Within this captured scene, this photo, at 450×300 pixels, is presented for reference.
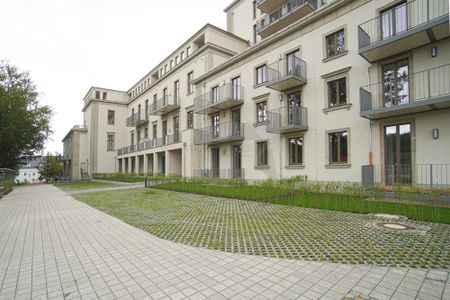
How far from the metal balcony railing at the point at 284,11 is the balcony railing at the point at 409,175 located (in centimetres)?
1252

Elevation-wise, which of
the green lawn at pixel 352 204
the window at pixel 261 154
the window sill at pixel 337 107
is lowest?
the green lawn at pixel 352 204

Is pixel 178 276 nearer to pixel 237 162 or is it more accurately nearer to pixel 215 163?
pixel 237 162

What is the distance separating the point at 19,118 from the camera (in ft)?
73.4

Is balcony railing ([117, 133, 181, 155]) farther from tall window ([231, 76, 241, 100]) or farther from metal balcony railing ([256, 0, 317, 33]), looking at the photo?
metal balcony railing ([256, 0, 317, 33])

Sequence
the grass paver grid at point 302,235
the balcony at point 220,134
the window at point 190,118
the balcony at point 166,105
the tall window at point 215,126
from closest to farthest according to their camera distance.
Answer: the grass paver grid at point 302,235
the balcony at point 220,134
the tall window at point 215,126
the window at point 190,118
the balcony at point 166,105

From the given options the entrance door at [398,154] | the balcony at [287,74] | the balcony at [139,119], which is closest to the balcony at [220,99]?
the balcony at [287,74]

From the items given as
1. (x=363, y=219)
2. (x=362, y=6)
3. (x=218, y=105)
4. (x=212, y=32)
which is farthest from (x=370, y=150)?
(x=212, y=32)

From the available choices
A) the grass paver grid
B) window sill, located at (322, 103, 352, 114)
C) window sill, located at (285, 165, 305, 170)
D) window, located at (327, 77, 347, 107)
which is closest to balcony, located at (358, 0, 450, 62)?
window, located at (327, 77, 347, 107)

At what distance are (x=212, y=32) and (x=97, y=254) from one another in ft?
71.9

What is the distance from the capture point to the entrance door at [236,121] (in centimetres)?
1881

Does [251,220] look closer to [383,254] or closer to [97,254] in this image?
[383,254]

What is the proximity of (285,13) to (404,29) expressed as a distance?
34.7ft

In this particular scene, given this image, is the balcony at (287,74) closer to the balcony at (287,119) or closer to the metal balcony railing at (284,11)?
the balcony at (287,119)

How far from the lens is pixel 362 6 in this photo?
12.1 metres
